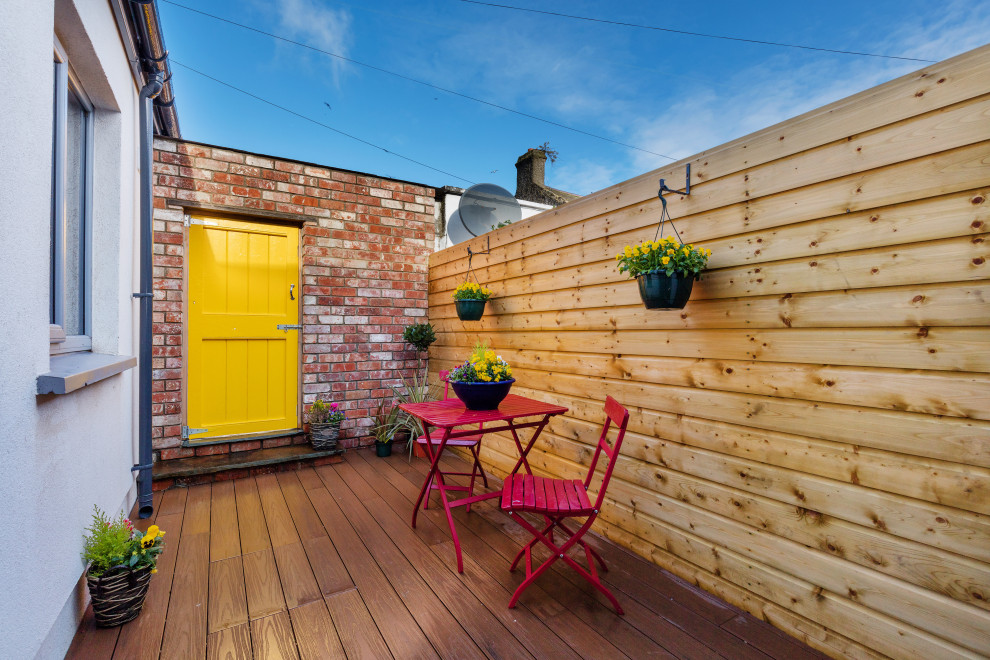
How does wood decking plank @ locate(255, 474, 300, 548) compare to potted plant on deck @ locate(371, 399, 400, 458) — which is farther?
potted plant on deck @ locate(371, 399, 400, 458)

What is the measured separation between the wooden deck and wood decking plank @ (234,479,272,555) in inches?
0.5

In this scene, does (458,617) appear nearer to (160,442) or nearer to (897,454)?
(897,454)

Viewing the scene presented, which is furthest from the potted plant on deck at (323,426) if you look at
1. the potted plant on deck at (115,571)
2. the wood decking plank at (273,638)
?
the wood decking plank at (273,638)

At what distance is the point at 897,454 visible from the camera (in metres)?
1.36

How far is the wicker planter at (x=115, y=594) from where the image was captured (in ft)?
5.42

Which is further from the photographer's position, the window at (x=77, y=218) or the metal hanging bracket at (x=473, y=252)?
the metal hanging bracket at (x=473, y=252)

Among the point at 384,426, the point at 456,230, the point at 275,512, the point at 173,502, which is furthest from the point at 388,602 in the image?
the point at 456,230

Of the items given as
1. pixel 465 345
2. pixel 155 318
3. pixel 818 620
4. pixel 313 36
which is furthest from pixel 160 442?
pixel 313 36

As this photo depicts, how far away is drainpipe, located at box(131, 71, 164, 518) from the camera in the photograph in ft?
8.82

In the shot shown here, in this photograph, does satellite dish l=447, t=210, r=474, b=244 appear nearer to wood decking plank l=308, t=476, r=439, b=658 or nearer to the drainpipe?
the drainpipe

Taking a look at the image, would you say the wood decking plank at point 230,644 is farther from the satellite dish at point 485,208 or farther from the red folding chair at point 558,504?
the satellite dish at point 485,208

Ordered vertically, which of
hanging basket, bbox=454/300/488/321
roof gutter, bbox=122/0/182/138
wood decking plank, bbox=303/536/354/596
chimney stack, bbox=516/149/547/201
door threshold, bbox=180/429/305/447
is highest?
chimney stack, bbox=516/149/547/201

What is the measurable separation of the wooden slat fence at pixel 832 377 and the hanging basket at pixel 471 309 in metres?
1.26

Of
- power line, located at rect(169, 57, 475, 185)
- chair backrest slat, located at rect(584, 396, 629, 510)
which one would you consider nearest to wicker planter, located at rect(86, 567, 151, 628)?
chair backrest slat, located at rect(584, 396, 629, 510)
